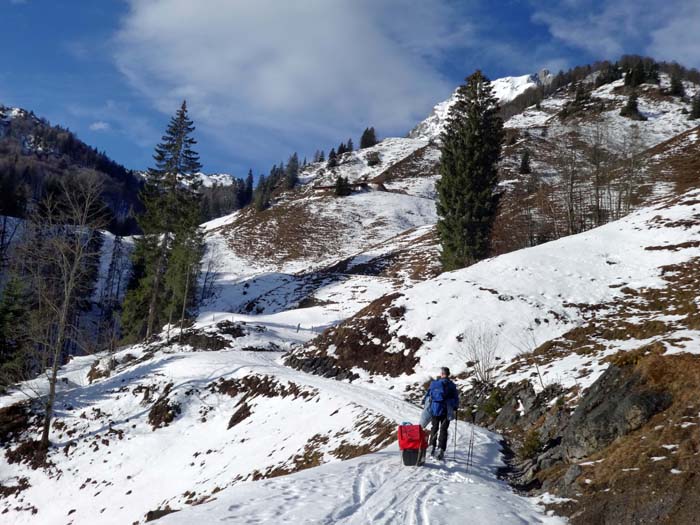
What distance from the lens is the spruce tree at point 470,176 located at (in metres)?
33.4

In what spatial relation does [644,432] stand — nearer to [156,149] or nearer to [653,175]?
[156,149]

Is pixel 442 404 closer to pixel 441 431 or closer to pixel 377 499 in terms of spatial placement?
pixel 441 431

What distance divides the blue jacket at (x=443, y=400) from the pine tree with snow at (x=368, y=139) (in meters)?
149

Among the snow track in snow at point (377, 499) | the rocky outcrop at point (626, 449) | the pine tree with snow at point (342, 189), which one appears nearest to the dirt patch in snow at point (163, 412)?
the snow track in snow at point (377, 499)

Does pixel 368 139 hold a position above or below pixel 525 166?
above

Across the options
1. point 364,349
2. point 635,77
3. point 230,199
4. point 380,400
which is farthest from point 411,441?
point 230,199

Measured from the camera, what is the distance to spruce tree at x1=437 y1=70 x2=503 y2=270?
110 feet

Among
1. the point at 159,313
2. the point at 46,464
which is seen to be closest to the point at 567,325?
the point at 46,464

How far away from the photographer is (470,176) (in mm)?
33531

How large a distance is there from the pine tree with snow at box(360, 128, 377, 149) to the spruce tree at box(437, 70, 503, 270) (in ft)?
401

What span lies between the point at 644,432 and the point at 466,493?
3520mm

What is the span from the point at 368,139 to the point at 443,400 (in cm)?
15215

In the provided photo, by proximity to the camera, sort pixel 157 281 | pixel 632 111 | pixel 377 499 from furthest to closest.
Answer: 1. pixel 632 111
2. pixel 157 281
3. pixel 377 499

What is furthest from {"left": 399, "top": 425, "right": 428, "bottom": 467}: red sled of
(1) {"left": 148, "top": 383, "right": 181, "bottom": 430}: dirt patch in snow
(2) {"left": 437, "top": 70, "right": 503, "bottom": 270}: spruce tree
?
(2) {"left": 437, "top": 70, "right": 503, "bottom": 270}: spruce tree
